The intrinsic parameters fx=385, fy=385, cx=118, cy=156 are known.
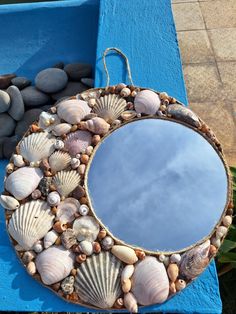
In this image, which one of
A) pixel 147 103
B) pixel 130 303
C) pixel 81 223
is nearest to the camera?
pixel 130 303

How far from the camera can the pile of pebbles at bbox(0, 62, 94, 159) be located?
216 cm

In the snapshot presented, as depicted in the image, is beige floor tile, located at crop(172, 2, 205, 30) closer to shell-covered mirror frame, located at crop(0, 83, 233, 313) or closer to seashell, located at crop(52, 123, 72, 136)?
shell-covered mirror frame, located at crop(0, 83, 233, 313)

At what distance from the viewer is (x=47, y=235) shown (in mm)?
1274

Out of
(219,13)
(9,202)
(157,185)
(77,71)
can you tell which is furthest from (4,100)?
(219,13)

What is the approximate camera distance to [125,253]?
3.98 feet

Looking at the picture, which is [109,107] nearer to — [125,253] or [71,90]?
[125,253]

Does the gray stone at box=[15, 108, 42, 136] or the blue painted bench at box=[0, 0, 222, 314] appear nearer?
the blue painted bench at box=[0, 0, 222, 314]

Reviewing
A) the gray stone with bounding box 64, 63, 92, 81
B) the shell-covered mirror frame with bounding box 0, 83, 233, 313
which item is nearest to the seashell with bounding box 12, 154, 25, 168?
the shell-covered mirror frame with bounding box 0, 83, 233, 313

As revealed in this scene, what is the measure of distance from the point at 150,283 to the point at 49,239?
0.36m

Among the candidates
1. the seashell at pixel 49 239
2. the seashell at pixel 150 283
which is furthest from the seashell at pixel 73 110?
the seashell at pixel 150 283

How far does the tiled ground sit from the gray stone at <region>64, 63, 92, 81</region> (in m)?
0.80

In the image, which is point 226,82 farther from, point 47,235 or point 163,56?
point 47,235

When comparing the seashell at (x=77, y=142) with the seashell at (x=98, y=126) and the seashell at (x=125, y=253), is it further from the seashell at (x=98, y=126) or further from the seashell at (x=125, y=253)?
the seashell at (x=125, y=253)

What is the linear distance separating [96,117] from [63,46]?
131 centimetres
